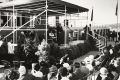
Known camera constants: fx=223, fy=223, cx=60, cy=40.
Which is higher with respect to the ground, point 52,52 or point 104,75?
point 104,75

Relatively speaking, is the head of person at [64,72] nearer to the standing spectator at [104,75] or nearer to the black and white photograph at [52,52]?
the black and white photograph at [52,52]

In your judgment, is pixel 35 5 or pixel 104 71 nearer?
pixel 104 71

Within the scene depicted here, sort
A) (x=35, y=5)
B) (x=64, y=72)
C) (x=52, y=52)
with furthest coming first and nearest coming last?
(x=35, y=5) < (x=52, y=52) < (x=64, y=72)

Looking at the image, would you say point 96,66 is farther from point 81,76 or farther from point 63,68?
point 63,68

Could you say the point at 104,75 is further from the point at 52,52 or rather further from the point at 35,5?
the point at 35,5

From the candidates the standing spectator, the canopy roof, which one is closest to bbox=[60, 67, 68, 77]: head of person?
the standing spectator

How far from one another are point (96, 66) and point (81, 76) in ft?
3.42

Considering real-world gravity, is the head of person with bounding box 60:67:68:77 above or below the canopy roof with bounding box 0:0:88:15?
below

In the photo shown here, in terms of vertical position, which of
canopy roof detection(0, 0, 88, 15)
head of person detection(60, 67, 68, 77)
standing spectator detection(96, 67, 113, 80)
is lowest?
standing spectator detection(96, 67, 113, 80)

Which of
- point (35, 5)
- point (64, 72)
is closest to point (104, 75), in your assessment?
point (64, 72)

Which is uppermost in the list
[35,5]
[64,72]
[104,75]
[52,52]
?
[35,5]

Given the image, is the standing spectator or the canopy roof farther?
the canopy roof

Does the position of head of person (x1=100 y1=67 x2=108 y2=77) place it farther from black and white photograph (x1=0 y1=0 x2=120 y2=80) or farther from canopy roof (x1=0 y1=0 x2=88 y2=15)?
canopy roof (x1=0 y1=0 x2=88 y2=15)

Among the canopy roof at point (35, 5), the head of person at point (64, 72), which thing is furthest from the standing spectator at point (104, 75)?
the canopy roof at point (35, 5)
